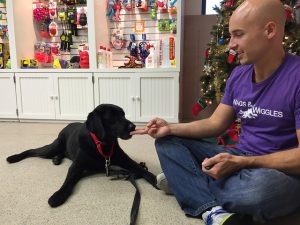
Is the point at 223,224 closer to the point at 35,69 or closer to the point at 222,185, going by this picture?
the point at 222,185

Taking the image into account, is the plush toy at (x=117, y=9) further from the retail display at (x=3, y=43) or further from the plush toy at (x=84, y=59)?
the retail display at (x=3, y=43)

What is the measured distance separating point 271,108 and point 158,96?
2.10m

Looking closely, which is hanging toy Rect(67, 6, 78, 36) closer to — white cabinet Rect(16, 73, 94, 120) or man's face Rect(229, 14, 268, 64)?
white cabinet Rect(16, 73, 94, 120)

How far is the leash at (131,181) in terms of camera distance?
4.16 feet

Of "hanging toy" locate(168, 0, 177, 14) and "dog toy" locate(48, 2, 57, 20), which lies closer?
"hanging toy" locate(168, 0, 177, 14)

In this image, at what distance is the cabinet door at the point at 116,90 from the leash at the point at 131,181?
56.0 inches

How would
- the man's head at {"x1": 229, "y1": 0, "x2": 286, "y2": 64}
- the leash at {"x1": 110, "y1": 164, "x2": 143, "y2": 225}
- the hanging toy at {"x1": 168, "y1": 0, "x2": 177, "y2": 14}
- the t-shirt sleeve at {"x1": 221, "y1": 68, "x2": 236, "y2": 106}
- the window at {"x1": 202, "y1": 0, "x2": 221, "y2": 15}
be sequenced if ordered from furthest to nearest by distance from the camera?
the window at {"x1": 202, "y1": 0, "x2": 221, "y2": 15}, the hanging toy at {"x1": 168, "y1": 0, "x2": 177, "y2": 14}, the t-shirt sleeve at {"x1": 221, "y1": 68, "x2": 236, "y2": 106}, the leash at {"x1": 110, "y1": 164, "x2": 143, "y2": 225}, the man's head at {"x1": 229, "y1": 0, "x2": 286, "y2": 64}

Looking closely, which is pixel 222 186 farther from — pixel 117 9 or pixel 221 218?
pixel 117 9

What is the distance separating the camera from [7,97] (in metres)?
3.44

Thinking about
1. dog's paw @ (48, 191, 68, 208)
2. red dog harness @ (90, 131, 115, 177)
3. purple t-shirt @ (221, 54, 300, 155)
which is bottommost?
dog's paw @ (48, 191, 68, 208)

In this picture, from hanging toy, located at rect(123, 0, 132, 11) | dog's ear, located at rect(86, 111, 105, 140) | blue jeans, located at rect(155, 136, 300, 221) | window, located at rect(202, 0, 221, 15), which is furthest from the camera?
window, located at rect(202, 0, 221, 15)

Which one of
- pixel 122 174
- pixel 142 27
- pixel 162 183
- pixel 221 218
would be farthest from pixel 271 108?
pixel 142 27

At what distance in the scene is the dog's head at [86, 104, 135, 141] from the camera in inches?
62.2

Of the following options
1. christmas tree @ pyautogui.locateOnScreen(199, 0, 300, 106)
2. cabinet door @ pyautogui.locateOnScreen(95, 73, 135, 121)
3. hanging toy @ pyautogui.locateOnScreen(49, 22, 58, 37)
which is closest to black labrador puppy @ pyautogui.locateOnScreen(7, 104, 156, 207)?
christmas tree @ pyautogui.locateOnScreen(199, 0, 300, 106)
